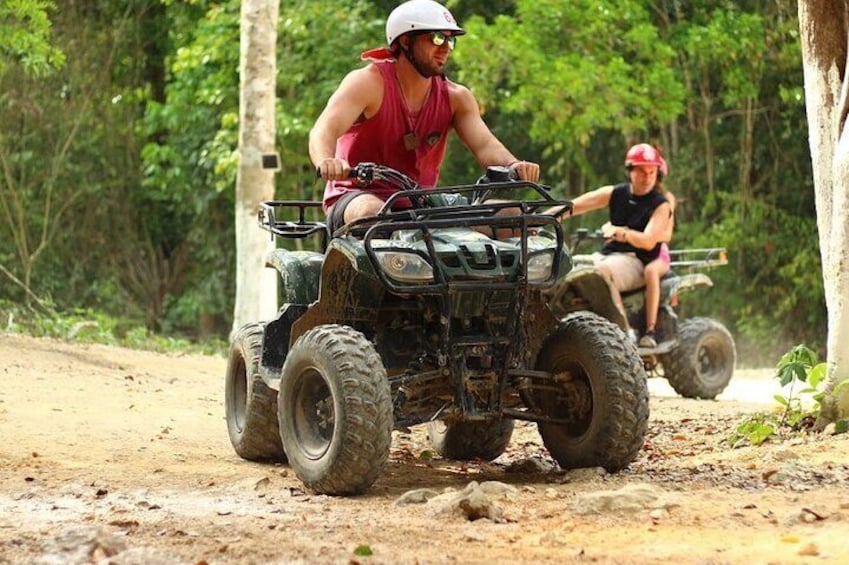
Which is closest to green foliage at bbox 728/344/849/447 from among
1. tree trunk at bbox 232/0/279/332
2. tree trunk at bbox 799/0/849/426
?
tree trunk at bbox 799/0/849/426

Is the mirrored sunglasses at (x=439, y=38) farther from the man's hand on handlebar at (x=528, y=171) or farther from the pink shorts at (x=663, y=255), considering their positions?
the pink shorts at (x=663, y=255)

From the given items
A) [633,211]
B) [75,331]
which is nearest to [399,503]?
[633,211]

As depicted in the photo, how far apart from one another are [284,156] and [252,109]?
6.82 metres

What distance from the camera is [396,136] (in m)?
7.18

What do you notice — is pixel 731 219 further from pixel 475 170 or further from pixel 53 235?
pixel 53 235

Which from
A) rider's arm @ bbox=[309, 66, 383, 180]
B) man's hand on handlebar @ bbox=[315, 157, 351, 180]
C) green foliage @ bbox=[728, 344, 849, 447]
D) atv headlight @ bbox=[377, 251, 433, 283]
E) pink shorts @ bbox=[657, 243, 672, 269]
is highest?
rider's arm @ bbox=[309, 66, 383, 180]

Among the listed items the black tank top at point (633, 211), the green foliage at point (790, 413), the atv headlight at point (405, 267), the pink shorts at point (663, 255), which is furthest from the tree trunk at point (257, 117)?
the atv headlight at point (405, 267)

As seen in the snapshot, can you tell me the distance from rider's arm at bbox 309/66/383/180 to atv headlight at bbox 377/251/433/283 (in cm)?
74

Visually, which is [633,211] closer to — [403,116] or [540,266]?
[403,116]

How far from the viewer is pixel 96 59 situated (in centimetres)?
2589

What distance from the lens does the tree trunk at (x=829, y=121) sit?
7434 millimetres

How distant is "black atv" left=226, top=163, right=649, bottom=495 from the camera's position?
6250 mm

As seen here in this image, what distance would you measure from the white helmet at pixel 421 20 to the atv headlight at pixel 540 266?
Answer: 1.17 m

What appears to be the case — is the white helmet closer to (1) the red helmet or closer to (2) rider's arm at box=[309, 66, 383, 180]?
(2) rider's arm at box=[309, 66, 383, 180]
